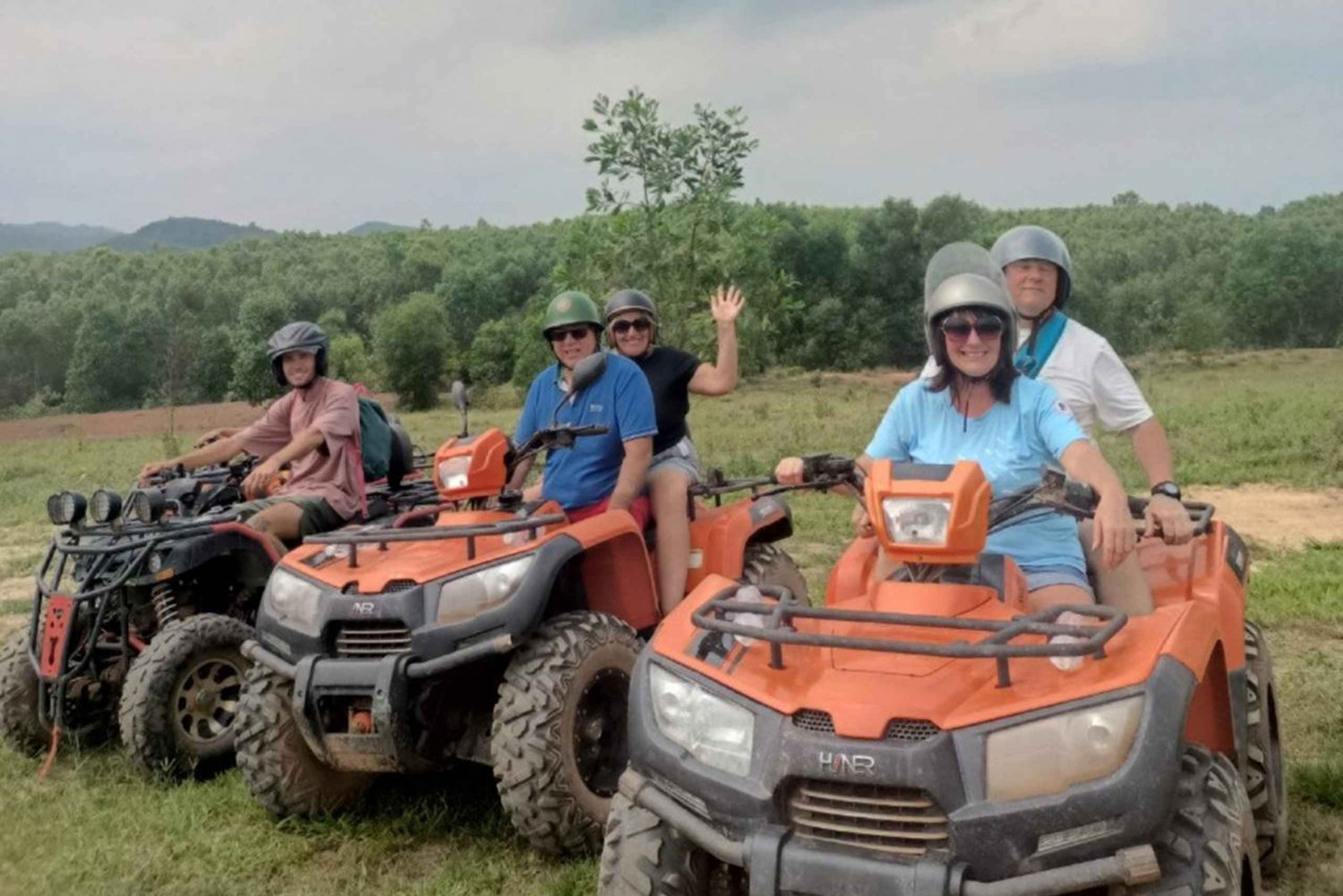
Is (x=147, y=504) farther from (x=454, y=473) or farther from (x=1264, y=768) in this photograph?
(x=1264, y=768)

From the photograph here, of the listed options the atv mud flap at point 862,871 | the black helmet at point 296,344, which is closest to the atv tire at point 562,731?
the atv mud flap at point 862,871

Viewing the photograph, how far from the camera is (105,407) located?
56.3 metres

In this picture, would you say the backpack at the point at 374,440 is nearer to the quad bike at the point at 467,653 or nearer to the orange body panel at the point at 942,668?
the quad bike at the point at 467,653

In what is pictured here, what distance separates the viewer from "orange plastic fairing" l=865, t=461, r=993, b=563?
3.16m

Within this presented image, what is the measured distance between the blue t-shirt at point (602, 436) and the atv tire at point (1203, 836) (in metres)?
2.98

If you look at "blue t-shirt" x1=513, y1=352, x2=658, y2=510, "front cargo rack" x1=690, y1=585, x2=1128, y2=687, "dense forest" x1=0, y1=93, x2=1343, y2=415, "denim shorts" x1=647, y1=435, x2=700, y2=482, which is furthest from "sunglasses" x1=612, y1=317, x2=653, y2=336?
"dense forest" x1=0, y1=93, x2=1343, y2=415

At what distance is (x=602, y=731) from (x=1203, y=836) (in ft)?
8.03

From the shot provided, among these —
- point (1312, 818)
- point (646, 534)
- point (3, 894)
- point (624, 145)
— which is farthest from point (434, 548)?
point (624, 145)

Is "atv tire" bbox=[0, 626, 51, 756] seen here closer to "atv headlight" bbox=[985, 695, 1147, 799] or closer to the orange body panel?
the orange body panel

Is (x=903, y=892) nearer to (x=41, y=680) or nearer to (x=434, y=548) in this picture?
(x=434, y=548)

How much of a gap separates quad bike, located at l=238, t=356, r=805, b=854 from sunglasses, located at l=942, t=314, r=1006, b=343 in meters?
1.41

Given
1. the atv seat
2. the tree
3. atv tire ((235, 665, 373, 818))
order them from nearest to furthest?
atv tire ((235, 665, 373, 818)) → the atv seat → the tree

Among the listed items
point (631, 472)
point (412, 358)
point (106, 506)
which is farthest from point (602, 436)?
point (412, 358)

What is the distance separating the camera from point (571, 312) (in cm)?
565
